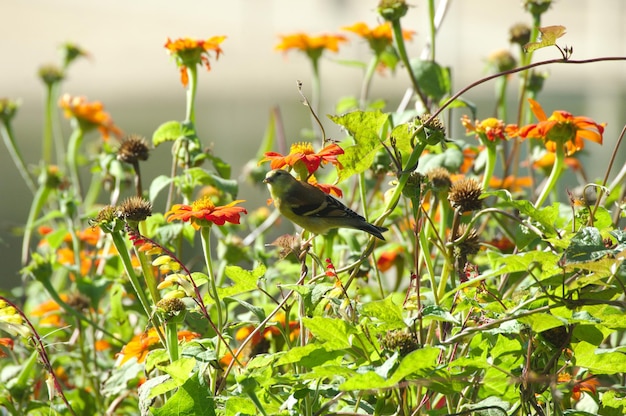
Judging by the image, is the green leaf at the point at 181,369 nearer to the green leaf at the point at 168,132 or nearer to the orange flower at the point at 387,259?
the green leaf at the point at 168,132

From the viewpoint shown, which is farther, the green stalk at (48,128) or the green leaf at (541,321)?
the green stalk at (48,128)

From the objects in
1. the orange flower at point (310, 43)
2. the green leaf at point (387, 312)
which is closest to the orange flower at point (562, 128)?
the green leaf at point (387, 312)

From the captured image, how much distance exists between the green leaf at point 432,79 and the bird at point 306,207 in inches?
10.7

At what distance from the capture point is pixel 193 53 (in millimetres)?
1143

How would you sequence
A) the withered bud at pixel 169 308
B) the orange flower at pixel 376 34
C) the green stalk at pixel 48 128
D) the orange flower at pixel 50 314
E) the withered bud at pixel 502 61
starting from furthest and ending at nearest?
the green stalk at pixel 48 128, the withered bud at pixel 502 61, the orange flower at pixel 376 34, the orange flower at pixel 50 314, the withered bud at pixel 169 308

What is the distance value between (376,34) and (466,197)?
1.77 feet

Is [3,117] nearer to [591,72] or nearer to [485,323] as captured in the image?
[485,323]

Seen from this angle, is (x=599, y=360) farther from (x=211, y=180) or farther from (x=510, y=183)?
(x=510, y=183)

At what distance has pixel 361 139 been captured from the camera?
2.58 ft

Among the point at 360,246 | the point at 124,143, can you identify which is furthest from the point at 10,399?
the point at 360,246

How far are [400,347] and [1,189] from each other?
3.25 meters

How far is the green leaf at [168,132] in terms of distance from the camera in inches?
43.1

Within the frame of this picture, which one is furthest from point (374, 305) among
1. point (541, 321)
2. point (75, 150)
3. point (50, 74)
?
point (50, 74)

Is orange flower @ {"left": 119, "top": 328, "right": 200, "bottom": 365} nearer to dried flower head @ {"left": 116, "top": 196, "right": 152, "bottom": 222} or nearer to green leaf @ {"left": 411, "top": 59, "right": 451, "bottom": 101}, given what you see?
dried flower head @ {"left": 116, "top": 196, "right": 152, "bottom": 222}
